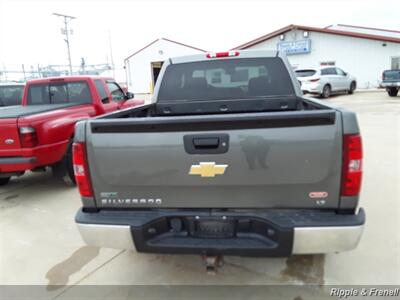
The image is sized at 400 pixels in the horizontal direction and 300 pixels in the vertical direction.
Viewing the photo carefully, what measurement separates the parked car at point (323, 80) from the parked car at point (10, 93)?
1255 cm

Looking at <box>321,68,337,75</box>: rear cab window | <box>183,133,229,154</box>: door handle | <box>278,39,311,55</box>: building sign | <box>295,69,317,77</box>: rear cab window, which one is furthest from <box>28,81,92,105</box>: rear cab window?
<box>278,39,311,55</box>: building sign

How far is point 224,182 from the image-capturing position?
2115 millimetres

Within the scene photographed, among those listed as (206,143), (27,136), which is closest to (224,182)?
Result: (206,143)

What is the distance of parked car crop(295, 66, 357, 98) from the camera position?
641 inches

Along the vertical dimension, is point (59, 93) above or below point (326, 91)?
above

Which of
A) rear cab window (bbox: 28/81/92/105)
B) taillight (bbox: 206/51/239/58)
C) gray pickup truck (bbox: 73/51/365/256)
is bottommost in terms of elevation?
gray pickup truck (bbox: 73/51/365/256)

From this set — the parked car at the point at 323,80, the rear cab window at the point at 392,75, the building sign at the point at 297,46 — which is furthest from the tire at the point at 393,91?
the building sign at the point at 297,46

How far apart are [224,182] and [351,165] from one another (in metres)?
0.84

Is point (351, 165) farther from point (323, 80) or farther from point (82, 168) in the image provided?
point (323, 80)

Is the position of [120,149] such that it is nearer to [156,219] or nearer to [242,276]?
[156,219]

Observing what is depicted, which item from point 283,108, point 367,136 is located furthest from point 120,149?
point 367,136

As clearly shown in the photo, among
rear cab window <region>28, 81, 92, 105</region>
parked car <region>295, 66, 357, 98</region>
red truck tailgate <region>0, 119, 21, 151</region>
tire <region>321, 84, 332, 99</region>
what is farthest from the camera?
tire <region>321, 84, 332, 99</region>

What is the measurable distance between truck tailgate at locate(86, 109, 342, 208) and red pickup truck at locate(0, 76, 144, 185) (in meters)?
2.62

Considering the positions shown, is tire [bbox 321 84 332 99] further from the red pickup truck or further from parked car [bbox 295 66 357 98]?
the red pickup truck
